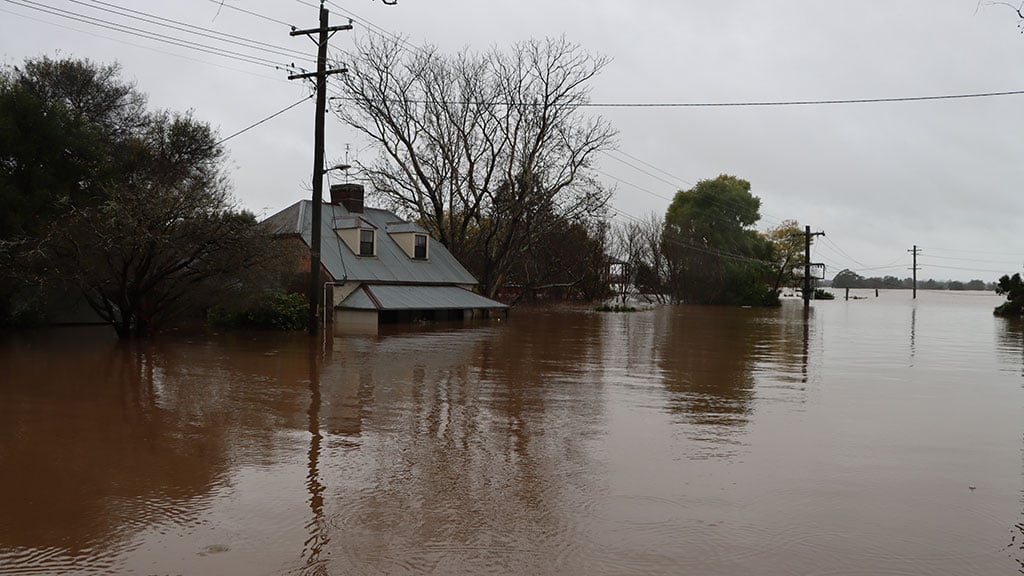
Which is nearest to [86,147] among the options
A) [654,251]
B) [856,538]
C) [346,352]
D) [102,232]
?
[102,232]

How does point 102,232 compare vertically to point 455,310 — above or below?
above

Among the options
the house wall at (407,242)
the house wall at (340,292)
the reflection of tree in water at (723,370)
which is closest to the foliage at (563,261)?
the house wall at (407,242)

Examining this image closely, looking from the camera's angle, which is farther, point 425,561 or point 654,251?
point 654,251

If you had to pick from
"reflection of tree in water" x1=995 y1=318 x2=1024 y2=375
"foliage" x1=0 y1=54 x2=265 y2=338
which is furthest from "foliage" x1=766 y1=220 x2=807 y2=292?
"foliage" x1=0 y1=54 x2=265 y2=338

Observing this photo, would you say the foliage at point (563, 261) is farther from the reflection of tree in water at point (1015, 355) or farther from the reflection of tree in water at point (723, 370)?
the reflection of tree in water at point (1015, 355)

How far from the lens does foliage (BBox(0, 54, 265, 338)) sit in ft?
62.6

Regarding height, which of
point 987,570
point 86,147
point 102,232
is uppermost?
point 86,147

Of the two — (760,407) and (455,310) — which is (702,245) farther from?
(760,407)

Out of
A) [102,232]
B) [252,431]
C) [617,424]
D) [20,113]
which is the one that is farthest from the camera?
[20,113]

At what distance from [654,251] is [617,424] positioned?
60.3m

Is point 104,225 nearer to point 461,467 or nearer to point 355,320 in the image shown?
point 355,320

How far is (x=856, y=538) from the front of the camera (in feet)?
19.3

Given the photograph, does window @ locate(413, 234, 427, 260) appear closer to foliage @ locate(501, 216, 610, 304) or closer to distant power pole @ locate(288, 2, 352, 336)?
distant power pole @ locate(288, 2, 352, 336)

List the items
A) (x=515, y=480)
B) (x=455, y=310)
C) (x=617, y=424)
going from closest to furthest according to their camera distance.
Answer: (x=515, y=480), (x=617, y=424), (x=455, y=310)
